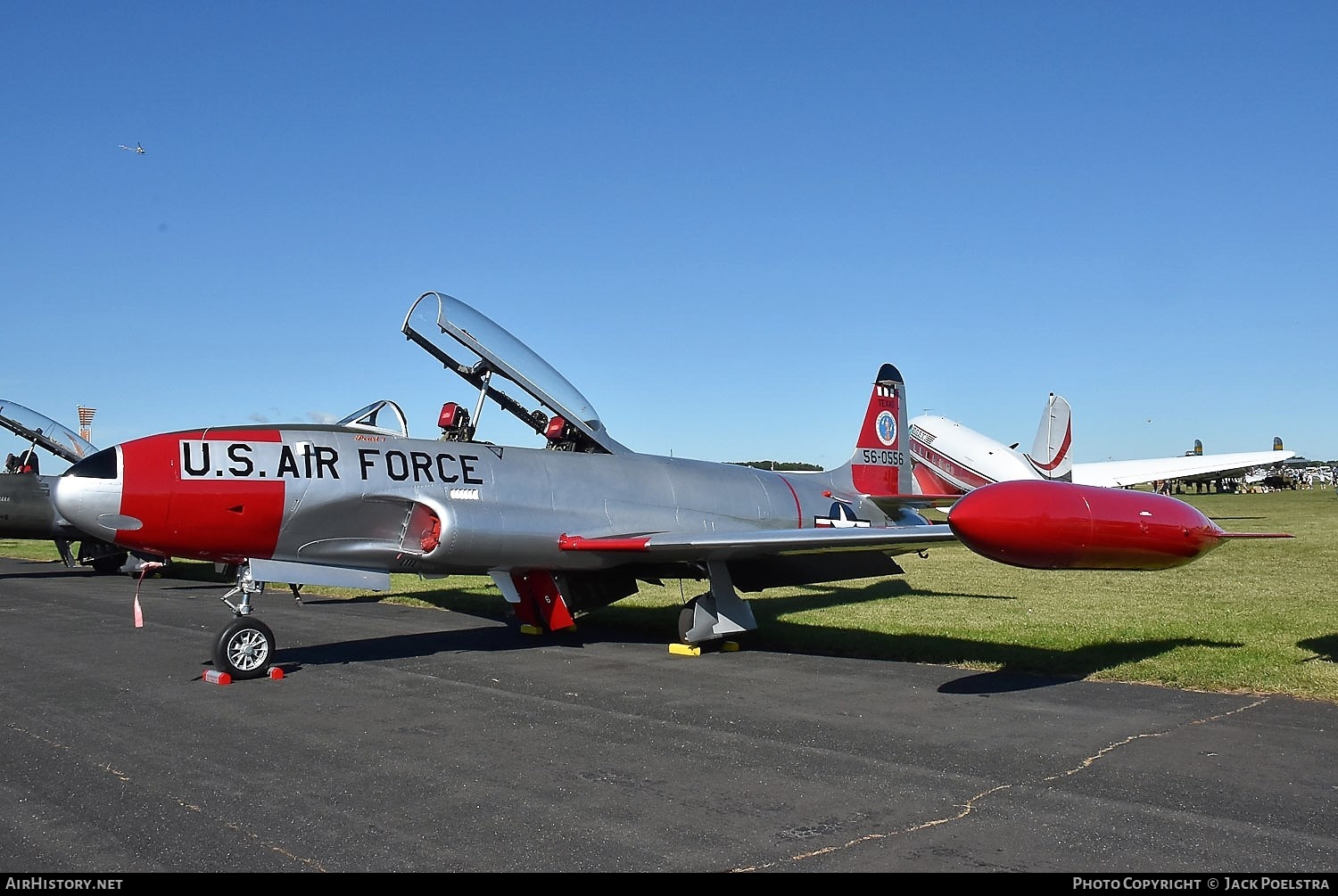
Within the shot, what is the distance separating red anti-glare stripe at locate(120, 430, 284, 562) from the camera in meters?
8.76

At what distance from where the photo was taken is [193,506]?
8.91 m

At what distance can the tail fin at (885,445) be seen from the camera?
15602 millimetres

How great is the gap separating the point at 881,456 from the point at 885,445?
0.70 feet

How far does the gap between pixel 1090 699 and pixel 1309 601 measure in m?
8.09

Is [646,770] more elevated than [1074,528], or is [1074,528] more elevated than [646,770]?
[1074,528]

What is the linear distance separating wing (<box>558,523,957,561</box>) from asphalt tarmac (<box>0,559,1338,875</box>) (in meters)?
1.18

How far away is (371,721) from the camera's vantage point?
7.46 metres

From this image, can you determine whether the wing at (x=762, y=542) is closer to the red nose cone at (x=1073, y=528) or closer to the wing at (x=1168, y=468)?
the red nose cone at (x=1073, y=528)

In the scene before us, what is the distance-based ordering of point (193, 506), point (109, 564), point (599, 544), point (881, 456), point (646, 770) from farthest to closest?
point (109, 564), point (881, 456), point (599, 544), point (193, 506), point (646, 770)

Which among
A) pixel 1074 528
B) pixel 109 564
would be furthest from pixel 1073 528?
pixel 109 564

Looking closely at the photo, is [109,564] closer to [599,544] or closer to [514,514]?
[514,514]

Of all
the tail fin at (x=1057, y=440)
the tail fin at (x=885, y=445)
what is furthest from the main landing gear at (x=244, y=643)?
the tail fin at (x=1057, y=440)
